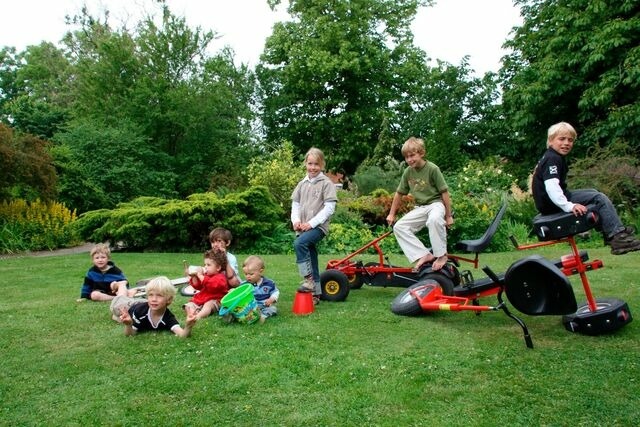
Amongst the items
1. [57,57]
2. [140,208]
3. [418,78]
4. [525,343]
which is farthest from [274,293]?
[57,57]

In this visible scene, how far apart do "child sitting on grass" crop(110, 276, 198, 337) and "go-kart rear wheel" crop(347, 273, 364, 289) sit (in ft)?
7.79

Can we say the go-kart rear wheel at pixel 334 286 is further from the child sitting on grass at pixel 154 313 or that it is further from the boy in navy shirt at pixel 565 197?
the boy in navy shirt at pixel 565 197

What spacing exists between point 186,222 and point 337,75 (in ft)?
57.4

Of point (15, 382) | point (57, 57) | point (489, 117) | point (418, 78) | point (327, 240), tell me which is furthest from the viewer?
point (57, 57)

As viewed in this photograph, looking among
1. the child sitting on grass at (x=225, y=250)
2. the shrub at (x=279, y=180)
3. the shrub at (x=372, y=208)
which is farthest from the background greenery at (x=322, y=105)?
the child sitting on grass at (x=225, y=250)

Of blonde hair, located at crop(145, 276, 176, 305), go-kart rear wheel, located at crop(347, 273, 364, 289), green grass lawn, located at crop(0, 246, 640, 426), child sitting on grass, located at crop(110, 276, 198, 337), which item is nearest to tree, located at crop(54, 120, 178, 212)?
green grass lawn, located at crop(0, 246, 640, 426)

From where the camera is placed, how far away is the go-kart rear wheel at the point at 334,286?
610 centimetres

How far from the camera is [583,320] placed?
437cm

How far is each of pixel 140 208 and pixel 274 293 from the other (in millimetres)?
6951

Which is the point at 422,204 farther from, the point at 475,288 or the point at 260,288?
the point at 260,288

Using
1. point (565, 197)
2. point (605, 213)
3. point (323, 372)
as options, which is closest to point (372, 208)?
point (565, 197)

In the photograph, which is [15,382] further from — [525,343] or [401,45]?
[401,45]

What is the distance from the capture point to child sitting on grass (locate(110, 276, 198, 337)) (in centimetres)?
457

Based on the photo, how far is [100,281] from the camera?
6.35 m
